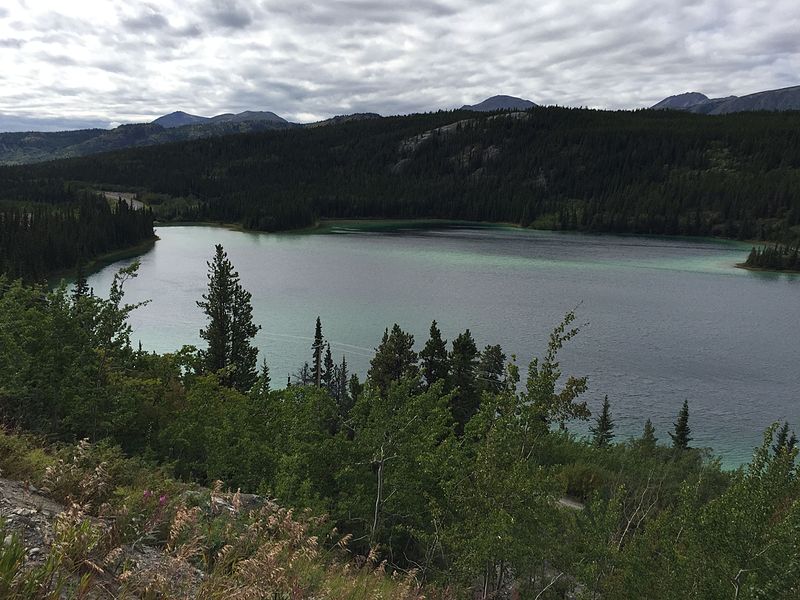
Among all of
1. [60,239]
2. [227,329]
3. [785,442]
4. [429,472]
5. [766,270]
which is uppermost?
[429,472]

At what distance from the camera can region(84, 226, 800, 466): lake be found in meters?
46.3

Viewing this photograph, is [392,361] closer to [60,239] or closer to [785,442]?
[785,442]

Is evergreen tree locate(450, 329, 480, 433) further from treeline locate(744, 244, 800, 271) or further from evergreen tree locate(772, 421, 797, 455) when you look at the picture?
treeline locate(744, 244, 800, 271)

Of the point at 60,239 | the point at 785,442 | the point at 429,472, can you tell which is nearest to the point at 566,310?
the point at 785,442

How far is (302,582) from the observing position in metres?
5.58

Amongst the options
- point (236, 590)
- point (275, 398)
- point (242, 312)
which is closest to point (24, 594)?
point (236, 590)

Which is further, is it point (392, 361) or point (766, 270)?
point (766, 270)

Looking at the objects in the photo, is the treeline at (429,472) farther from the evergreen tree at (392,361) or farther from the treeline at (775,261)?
the treeline at (775,261)

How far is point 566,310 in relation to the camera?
2699 inches

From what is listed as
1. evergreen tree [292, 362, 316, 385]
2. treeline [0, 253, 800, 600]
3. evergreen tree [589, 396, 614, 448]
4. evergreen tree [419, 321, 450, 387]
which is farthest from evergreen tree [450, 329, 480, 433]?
treeline [0, 253, 800, 600]

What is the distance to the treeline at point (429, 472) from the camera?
26.5ft

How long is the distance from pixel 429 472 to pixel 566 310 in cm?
6062

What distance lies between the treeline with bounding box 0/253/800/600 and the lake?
5.56 metres

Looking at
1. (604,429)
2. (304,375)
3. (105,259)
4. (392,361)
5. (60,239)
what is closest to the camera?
(604,429)
